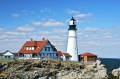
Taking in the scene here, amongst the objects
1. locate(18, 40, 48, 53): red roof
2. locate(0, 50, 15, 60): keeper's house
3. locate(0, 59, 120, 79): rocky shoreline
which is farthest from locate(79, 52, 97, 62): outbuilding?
locate(0, 50, 15, 60): keeper's house

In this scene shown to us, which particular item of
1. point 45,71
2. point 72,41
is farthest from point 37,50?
point 72,41

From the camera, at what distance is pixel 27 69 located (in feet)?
136

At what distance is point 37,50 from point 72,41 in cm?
1204

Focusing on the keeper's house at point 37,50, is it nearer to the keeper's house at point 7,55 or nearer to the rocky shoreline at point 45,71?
the keeper's house at point 7,55

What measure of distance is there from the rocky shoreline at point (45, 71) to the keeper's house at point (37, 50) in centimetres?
666

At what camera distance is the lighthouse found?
2307 inches

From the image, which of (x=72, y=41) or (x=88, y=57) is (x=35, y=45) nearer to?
(x=72, y=41)

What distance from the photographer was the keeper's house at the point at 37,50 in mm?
52094

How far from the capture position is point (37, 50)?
5238 cm

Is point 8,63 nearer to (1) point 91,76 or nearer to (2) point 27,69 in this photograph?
(2) point 27,69

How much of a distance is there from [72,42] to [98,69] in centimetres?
1698

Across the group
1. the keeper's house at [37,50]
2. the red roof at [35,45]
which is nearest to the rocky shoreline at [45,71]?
the keeper's house at [37,50]

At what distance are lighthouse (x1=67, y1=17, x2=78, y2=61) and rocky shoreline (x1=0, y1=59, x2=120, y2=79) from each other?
42.7 ft

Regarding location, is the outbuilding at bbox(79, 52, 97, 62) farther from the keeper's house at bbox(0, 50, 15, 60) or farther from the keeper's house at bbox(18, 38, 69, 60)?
the keeper's house at bbox(0, 50, 15, 60)
